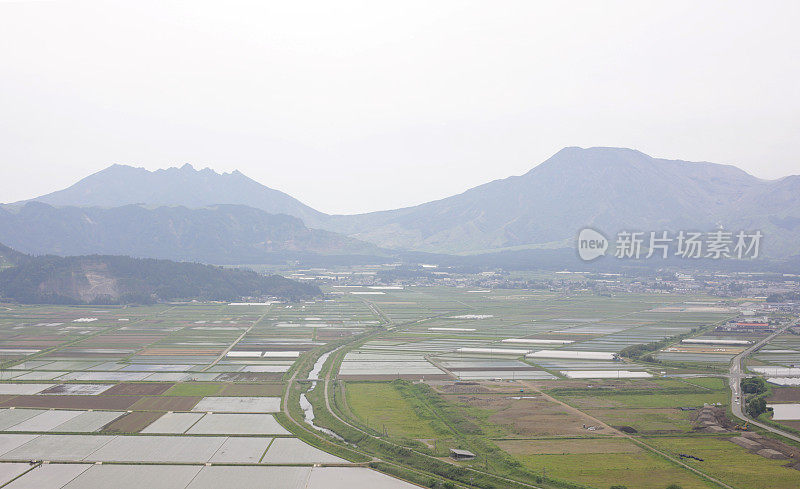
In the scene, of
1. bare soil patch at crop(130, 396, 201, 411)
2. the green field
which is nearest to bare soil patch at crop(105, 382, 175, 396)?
bare soil patch at crop(130, 396, 201, 411)

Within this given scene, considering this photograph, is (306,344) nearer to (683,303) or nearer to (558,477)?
(558,477)

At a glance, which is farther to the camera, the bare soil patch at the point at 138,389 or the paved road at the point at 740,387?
the bare soil patch at the point at 138,389

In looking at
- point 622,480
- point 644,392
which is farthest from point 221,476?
point 644,392

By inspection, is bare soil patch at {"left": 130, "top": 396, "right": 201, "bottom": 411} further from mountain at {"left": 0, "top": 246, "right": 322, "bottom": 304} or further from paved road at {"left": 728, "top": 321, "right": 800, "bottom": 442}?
mountain at {"left": 0, "top": 246, "right": 322, "bottom": 304}

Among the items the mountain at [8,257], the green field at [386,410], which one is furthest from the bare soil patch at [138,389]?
the mountain at [8,257]

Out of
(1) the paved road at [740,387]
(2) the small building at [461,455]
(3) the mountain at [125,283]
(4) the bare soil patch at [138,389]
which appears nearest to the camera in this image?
(2) the small building at [461,455]

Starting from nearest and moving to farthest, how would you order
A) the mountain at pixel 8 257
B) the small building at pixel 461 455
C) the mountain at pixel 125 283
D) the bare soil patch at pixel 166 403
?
1. the small building at pixel 461 455
2. the bare soil patch at pixel 166 403
3. the mountain at pixel 125 283
4. the mountain at pixel 8 257

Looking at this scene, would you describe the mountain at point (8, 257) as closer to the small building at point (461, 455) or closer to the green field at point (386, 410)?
the green field at point (386, 410)

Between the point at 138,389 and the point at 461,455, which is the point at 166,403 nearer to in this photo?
the point at 138,389
